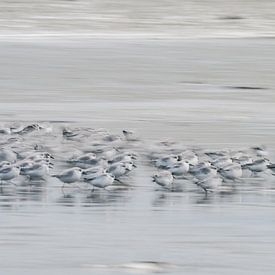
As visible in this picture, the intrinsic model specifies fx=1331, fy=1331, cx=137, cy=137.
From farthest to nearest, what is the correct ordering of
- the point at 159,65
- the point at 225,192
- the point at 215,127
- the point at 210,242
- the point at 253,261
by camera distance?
the point at 159,65 → the point at 215,127 → the point at 225,192 → the point at 210,242 → the point at 253,261

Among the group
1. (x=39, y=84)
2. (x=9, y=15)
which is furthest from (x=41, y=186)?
(x=9, y=15)

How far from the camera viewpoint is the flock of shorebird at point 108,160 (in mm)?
9586

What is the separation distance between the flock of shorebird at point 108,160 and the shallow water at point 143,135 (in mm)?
130

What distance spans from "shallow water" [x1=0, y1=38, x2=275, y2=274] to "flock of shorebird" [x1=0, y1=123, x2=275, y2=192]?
0.43 ft

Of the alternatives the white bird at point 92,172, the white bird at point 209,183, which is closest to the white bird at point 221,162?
the white bird at point 209,183

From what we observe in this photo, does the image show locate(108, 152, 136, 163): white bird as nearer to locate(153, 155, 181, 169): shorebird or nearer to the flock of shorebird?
the flock of shorebird

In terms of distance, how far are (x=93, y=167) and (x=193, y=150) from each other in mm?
1932

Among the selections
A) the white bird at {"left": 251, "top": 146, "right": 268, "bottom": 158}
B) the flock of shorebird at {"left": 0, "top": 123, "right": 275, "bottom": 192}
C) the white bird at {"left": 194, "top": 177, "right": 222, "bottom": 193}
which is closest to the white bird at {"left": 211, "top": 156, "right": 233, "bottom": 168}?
the flock of shorebird at {"left": 0, "top": 123, "right": 275, "bottom": 192}

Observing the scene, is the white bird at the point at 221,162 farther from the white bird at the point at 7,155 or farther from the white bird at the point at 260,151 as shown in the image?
the white bird at the point at 7,155

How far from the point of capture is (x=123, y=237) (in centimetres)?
745

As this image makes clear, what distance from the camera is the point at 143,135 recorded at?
43.1ft

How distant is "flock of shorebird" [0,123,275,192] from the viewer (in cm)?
959

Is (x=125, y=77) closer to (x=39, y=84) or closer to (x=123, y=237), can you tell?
(x=39, y=84)

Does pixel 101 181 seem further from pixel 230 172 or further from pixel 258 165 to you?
pixel 258 165
